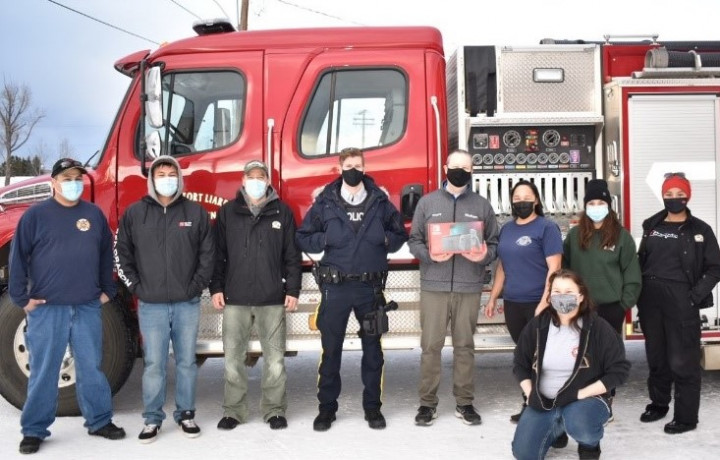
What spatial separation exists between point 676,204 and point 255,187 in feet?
8.96

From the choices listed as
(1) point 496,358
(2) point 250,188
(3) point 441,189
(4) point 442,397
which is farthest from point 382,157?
(1) point 496,358

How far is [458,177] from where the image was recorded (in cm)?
497

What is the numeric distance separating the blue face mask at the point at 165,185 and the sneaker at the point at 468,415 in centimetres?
245

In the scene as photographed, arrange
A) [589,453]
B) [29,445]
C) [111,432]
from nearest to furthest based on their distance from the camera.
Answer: [589,453] → [29,445] → [111,432]

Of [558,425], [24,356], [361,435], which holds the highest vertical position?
[24,356]

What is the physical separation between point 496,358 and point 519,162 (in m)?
2.64

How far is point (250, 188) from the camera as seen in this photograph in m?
4.94

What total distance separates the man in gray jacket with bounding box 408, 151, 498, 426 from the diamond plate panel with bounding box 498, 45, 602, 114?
0.81 metres

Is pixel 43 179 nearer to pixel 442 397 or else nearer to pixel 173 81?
pixel 173 81

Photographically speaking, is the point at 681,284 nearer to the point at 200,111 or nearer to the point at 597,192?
the point at 597,192

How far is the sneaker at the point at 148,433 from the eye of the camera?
482 cm

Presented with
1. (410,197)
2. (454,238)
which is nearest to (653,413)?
(454,238)

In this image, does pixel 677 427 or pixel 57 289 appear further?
pixel 677 427

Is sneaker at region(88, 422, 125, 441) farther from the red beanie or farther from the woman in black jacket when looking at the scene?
the red beanie
